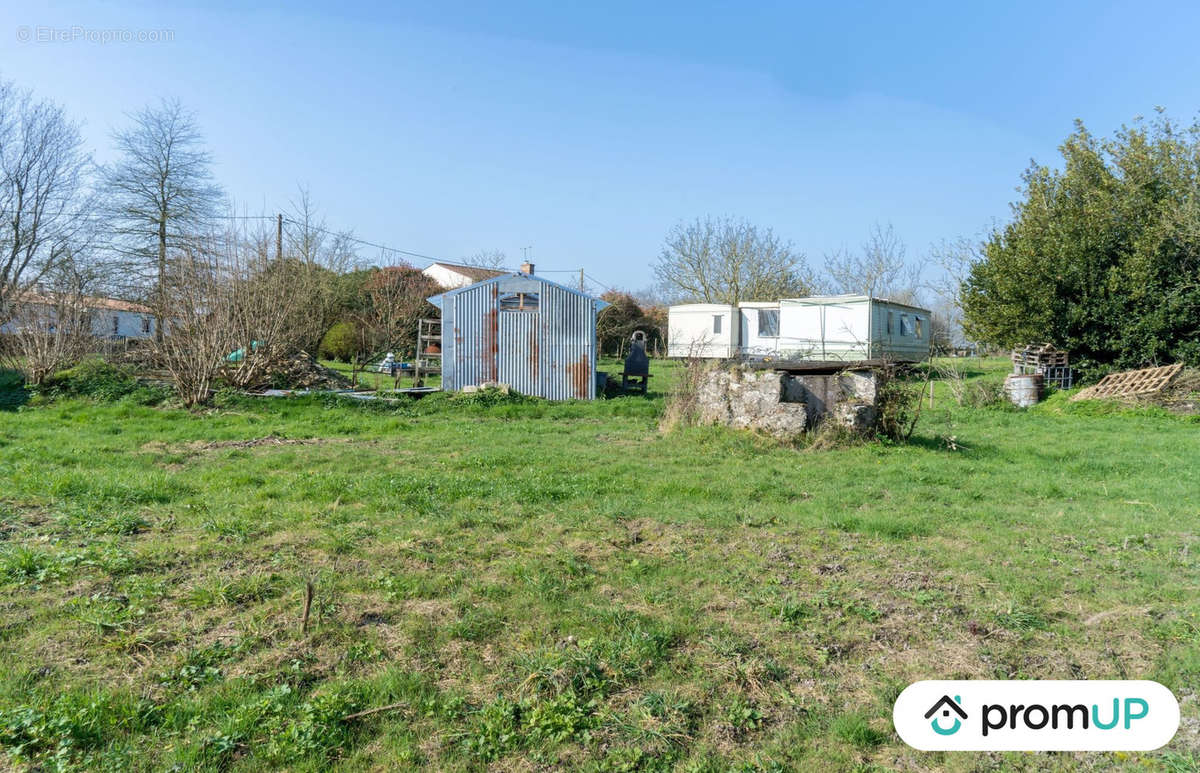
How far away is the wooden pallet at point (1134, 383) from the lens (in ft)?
53.3

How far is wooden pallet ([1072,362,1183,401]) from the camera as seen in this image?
16.2 metres

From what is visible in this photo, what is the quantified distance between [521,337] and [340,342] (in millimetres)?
12927

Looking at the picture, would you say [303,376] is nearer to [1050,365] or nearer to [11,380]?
[11,380]

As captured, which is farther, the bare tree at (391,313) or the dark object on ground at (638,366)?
the bare tree at (391,313)

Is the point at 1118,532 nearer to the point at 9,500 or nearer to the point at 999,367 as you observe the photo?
the point at 9,500

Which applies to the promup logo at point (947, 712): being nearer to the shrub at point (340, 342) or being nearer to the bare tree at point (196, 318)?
the bare tree at point (196, 318)

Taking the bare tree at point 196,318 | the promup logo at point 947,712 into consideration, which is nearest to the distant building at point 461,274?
the bare tree at point 196,318

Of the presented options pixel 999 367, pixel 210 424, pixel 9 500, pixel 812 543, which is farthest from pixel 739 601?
pixel 999 367

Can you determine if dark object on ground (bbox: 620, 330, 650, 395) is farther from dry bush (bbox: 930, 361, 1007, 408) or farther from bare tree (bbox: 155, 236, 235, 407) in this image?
bare tree (bbox: 155, 236, 235, 407)

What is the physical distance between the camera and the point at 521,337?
1686 centimetres

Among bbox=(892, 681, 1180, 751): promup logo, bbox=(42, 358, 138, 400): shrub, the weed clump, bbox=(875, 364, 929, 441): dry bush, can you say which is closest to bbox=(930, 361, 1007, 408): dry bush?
bbox=(875, 364, 929, 441): dry bush

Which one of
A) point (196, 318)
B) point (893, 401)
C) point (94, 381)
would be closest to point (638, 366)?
point (893, 401)

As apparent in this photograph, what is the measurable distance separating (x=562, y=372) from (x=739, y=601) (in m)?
13.0

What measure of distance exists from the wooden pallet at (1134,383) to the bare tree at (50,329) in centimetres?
2448
